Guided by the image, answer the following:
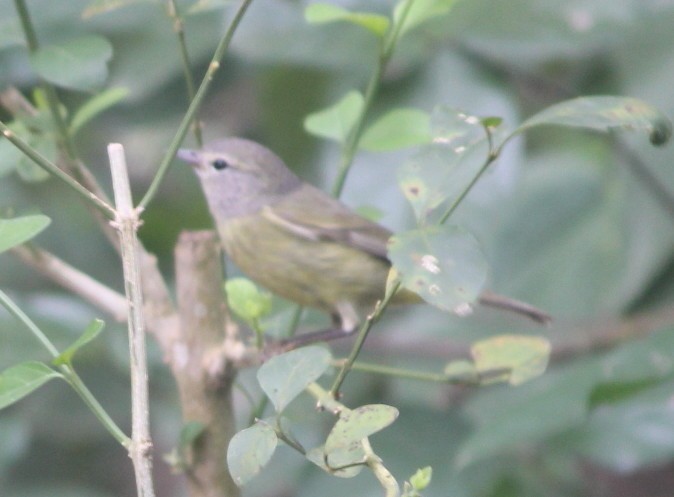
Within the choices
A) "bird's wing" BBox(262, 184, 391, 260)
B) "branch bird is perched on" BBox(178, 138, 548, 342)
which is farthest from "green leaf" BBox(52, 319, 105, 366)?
"bird's wing" BBox(262, 184, 391, 260)

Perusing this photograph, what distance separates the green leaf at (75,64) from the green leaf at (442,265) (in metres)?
0.67

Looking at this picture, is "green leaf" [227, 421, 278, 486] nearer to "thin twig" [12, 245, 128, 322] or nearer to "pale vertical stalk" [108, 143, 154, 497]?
"pale vertical stalk" [108, 143, 154, 497]

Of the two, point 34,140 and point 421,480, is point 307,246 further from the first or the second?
point 421,480

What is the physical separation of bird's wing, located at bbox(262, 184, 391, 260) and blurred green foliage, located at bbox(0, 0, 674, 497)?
18 centimetres

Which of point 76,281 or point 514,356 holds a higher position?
point 514,356

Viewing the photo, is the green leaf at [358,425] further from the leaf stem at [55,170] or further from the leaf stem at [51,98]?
the leaf stem at [51,98]

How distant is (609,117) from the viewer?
1090 mm

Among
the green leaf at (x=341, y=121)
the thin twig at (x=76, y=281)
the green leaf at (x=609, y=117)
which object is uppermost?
the green leaf at (x=609, y=117)

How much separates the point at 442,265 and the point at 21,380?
41 centimetres

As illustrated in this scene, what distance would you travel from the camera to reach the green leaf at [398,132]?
5.25 feet

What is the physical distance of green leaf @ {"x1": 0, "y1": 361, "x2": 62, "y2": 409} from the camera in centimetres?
99

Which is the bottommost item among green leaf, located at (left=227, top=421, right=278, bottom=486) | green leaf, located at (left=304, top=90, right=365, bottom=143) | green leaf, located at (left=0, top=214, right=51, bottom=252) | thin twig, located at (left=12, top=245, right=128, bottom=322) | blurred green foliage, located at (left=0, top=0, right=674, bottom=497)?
blurred green foliage, located at (left=0, top=0, right=674, bottom=497)

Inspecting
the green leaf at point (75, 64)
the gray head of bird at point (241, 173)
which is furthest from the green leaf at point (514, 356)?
the gray head of bird at point (241, 173)

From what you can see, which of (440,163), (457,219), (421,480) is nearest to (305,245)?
(457,219)
